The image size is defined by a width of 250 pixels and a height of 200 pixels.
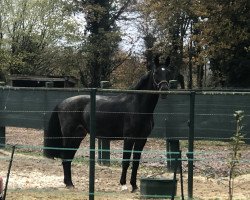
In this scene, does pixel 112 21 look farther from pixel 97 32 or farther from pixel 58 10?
pixel 58 10

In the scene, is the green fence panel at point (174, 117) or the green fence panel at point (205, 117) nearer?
the green fence panel at point (205, 117)

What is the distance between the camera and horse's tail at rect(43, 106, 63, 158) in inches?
380

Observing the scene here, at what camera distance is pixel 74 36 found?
41.9 metres

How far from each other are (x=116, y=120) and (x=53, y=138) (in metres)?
1.29

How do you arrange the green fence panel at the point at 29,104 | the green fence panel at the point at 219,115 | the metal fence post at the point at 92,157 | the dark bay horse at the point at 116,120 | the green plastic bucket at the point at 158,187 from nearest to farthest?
the metal fence post at the point at 92,157 < the green plastic bucket at the point at 158,187 < the dark bay horse at the point at 116,120 < the green fence panel at the point at 219,115 < the green fence panel at the point at 29,104

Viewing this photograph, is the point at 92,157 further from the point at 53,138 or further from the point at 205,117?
the point at 205,117

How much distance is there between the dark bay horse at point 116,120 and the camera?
29.8 ft

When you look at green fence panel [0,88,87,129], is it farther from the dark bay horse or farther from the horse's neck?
the horse's neck

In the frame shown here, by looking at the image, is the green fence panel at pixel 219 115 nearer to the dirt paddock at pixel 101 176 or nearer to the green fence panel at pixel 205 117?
the green fence panel at pixel 205 117

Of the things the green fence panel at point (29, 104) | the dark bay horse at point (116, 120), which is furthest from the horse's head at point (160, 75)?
the green fence panel at point (29, 104)

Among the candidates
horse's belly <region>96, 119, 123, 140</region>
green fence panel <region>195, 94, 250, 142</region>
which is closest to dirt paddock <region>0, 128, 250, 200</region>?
green fence panel <region>195, 94, 250, 142</region>

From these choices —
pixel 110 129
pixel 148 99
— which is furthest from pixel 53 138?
pixel 148 99


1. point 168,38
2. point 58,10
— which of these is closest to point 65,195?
point 168,38

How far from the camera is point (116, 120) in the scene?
944cm
